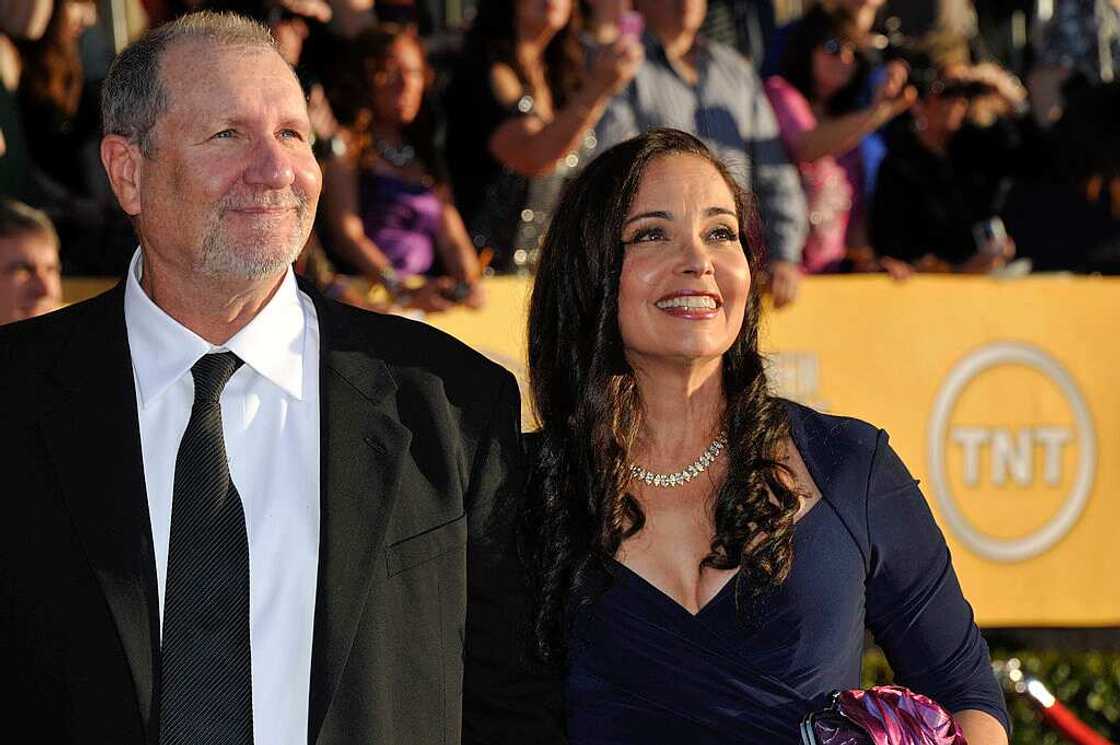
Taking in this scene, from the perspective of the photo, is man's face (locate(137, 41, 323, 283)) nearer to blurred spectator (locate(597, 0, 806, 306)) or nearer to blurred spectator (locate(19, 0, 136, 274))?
blurred spectator (locate(19, 0, 136, 274))

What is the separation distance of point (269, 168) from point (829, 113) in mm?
5240

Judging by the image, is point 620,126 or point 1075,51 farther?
point 1075,51

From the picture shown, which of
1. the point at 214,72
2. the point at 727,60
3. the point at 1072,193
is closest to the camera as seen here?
the point at 214,72

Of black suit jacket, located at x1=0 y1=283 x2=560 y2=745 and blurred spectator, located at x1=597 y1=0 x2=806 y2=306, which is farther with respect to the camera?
blurred spectator, located at x1=597 y1=0 x2=806 y2=306

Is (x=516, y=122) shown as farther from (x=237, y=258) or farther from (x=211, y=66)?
(x=237, y=258)

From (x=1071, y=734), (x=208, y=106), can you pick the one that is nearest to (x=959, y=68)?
(x=1071, y=734)

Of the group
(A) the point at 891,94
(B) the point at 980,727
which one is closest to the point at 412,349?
(B) the point at 980,727

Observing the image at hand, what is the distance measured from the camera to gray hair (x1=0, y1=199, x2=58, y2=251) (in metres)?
5.34

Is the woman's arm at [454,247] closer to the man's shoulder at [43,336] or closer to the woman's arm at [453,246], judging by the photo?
the woman's arm at [453,246]

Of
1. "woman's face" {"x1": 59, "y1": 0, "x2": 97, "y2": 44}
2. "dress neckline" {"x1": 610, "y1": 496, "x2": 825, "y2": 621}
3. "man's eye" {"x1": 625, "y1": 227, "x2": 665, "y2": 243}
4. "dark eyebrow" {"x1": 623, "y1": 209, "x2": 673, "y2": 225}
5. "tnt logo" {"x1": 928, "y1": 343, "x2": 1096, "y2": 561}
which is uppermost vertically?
"woman's face" {"x1": 59, "y1": 0, "x2": 97, "y2": 44}

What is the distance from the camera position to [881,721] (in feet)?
Result: 10.1

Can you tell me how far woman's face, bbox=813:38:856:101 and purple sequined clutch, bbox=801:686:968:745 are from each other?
501cm

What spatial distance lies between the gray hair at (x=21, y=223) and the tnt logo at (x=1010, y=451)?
3.63 meters

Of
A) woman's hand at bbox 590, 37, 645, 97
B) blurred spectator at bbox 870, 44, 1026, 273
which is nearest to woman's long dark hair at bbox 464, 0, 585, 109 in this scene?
woman's hand at bbox 590, 37, 645, 97
